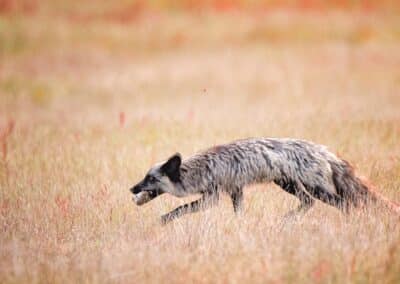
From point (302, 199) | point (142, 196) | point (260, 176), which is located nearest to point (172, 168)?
point (142, 196)

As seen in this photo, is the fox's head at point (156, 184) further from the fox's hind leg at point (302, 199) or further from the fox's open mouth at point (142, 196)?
the fox's hind leg at point (302, 199)

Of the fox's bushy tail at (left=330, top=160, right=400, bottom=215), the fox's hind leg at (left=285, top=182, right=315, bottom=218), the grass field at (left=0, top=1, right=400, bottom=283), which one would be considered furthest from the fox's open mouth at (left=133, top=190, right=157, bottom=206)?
the fox's bushy tail at (left=330, top=160, right=400, bottom=215)

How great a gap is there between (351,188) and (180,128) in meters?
6.35

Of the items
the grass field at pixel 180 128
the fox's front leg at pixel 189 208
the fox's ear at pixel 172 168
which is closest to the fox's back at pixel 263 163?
the fox's ear at pixel 172 168

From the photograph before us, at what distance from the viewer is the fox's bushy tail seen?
9.79 m

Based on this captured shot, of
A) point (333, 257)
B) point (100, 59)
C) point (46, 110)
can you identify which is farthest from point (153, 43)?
point (333, 257)

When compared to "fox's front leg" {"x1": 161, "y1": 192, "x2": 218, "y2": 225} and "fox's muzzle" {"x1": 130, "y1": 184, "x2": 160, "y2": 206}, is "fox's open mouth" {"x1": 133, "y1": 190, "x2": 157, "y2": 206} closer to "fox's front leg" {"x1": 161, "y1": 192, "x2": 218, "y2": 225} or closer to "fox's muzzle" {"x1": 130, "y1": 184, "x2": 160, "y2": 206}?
"fox's muzzle" {"x1": 130, "y1": 184, "x2": 160, "y2": 206}

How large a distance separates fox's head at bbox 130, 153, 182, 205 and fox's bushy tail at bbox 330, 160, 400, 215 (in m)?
1.86

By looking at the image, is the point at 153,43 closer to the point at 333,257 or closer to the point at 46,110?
the point at 46,110

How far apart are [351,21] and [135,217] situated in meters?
25.9

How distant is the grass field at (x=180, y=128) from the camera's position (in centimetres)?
784

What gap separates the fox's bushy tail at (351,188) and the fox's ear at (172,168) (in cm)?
178

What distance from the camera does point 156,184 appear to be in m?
10.1

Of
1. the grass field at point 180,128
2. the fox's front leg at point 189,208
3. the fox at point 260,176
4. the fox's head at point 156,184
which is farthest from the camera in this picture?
the fox's head at point 156,184
